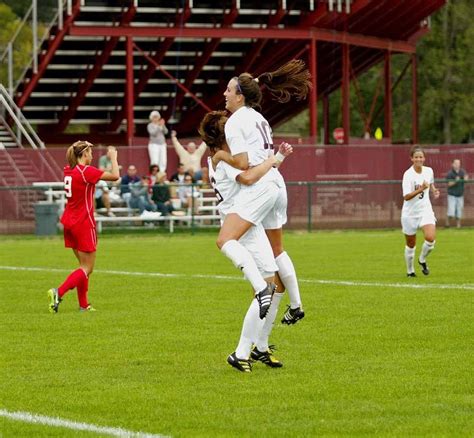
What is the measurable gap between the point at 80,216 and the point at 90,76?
25931 mm

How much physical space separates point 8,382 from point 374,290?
8.41 m

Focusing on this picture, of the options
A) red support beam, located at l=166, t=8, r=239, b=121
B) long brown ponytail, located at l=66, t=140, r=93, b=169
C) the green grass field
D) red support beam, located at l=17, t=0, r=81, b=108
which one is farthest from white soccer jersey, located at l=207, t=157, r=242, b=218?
red support beam, located at l=166, t=8, r=239, b=121

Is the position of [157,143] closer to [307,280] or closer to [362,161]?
[362,161]

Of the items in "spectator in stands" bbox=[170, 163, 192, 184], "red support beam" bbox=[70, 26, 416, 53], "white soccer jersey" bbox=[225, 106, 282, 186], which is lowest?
"spectator in stands" bbox=[170, 163, 192, 184]

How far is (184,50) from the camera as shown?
139 ft

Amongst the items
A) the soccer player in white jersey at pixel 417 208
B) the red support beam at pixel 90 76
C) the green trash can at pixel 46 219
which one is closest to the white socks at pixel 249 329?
the soccer player in white jersey at pixel 417 208

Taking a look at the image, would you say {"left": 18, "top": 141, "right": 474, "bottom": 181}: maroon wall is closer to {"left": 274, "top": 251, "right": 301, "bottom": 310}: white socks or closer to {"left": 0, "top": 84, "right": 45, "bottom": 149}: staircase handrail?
{"left": 0, "top": 84, "right": 45, "bottom": 149}: staircase handrail

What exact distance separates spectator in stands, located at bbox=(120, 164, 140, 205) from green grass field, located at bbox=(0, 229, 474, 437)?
12373 mm

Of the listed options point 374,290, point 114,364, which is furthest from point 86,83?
point 114,364

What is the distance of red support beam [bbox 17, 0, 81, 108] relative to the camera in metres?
37.8

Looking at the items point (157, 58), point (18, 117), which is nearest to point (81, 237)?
point (18, 117)

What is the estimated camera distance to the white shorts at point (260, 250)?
10.8 meters

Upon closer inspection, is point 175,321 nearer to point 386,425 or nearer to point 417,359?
point 417,359

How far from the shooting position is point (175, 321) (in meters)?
14.5
